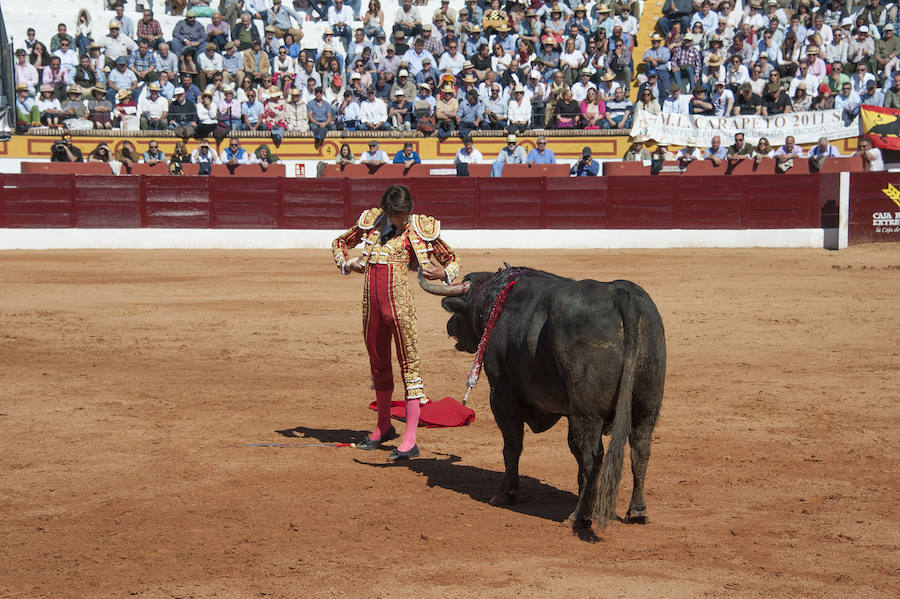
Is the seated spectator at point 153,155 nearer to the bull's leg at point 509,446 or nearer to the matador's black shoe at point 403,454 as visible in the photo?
the matador's black shoe at point 403,454

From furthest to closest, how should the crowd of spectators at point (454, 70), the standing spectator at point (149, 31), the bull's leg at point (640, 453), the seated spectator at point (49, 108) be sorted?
the standing spectator at point (149, 31) → the seated spectator at point (49, 108) → the crowd of spectators at point (454, 70) → the bull's leg at point (640, 453)

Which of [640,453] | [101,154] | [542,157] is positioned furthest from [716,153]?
[640,453]

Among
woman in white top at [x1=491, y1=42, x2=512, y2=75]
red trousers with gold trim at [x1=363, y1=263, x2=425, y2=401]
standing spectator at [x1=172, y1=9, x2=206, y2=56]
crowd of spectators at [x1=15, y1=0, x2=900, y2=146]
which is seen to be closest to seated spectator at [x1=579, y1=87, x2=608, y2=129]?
crowd of spectators at [x1=15, y1=0, x2=900, y2=146]

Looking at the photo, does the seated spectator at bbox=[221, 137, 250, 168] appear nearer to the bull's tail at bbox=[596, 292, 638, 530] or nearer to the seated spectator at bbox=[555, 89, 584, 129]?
the seated spectator at bbox=[555, 89, 584, 129]

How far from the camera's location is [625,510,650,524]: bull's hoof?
4508 millimetres

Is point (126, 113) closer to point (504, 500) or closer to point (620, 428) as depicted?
point (504, 500)

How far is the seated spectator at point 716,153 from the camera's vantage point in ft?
60.5

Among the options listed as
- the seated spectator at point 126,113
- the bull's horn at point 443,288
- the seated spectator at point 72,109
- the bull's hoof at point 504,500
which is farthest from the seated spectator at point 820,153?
the bull's hoof at point 504,500

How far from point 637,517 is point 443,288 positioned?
1.43 m

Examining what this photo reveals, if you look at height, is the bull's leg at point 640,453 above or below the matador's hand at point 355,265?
below

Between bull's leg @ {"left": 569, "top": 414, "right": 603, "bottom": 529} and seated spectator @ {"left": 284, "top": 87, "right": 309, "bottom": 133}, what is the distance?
1579 centimetres

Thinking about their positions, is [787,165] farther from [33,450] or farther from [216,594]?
[216,594]

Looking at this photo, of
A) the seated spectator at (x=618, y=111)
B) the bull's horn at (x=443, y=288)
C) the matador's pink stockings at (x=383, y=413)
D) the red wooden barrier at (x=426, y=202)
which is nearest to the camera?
the bull's horn at (x=443, y=288)

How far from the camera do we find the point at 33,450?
19.2 ft
